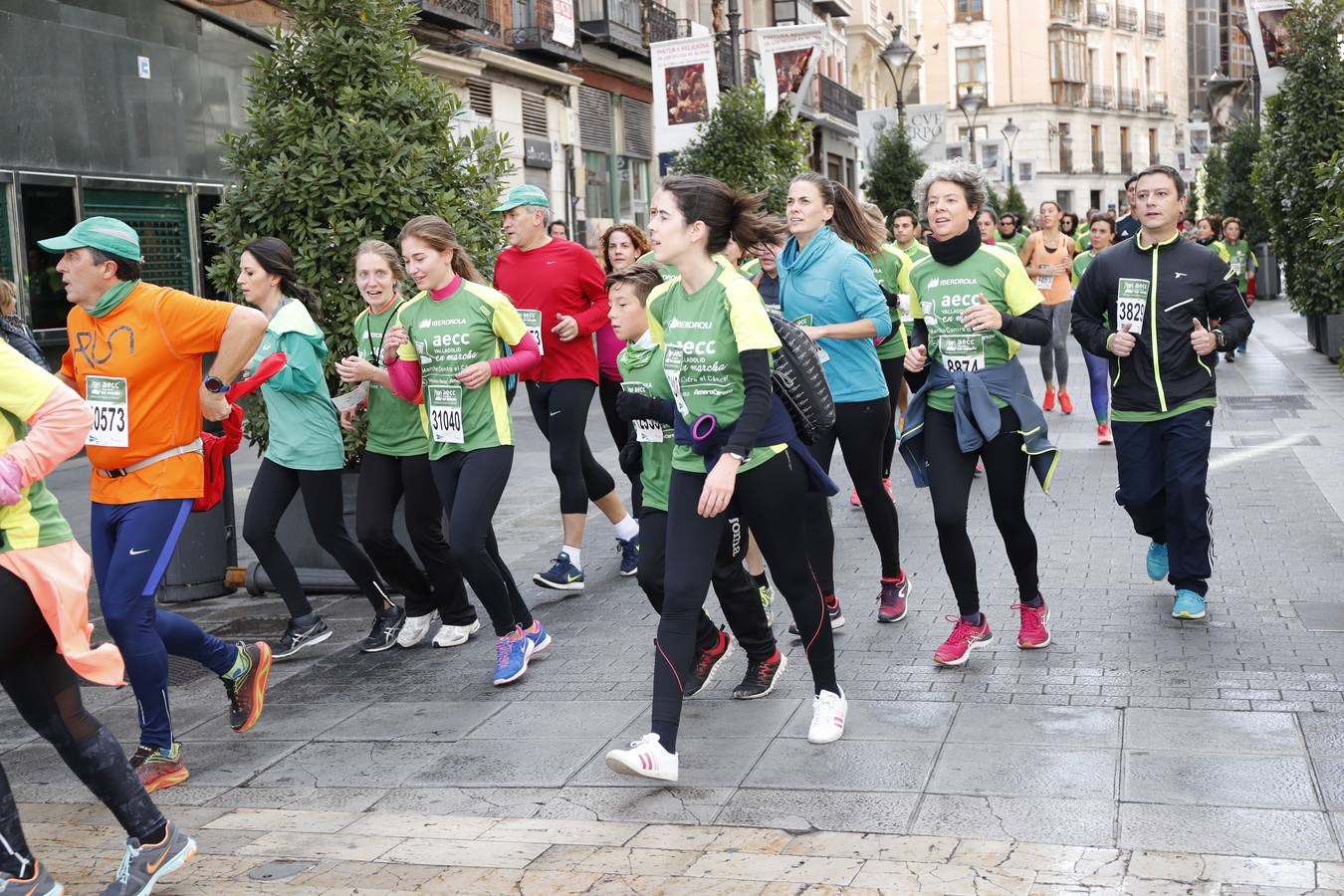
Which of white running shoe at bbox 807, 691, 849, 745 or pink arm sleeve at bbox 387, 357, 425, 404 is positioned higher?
pink arm sleeve at bbox 387, 357, 425, 404

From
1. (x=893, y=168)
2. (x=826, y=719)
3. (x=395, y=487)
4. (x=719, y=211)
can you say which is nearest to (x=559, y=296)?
(x=395, y=487)

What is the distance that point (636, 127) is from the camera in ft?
108

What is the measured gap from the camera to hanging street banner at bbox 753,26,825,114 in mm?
23469

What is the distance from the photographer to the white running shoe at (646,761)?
4.67 metres

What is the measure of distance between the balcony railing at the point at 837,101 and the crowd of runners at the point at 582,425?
1565 inches

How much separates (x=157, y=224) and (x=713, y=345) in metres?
14.1

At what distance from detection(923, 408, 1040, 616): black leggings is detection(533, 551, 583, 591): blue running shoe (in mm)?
2326

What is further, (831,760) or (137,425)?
(137,425)

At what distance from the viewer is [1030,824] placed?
4293 millimetres

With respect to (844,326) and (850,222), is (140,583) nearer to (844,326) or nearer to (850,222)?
(844,326)

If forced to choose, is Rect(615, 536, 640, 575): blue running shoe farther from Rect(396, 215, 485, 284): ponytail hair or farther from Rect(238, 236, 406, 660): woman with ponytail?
Rect(396, 215, 485, 284): ponytail hair

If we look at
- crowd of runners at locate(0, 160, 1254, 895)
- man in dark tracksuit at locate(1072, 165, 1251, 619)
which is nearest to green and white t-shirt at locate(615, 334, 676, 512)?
crowd of runners at locate(0, 160, 1254, 895)

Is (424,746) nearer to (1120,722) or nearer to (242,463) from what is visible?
(1120,722)

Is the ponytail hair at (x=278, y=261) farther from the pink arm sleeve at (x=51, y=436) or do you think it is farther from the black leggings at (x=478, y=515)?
the pink arm sleeve at (x=51, y=436)
